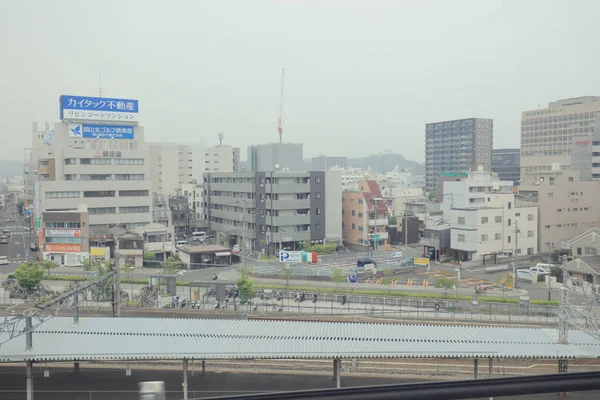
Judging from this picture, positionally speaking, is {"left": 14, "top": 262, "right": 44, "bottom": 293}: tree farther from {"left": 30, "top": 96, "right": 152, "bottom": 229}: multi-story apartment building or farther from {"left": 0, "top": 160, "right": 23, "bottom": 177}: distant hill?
{"left": 30, "top": 96, "right": 152, "bottom": 229}: multi-story apartment building

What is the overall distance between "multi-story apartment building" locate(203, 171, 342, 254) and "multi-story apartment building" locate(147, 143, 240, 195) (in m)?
10.9

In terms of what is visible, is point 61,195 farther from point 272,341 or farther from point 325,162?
point 325,162

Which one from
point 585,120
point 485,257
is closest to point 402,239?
point 485,257

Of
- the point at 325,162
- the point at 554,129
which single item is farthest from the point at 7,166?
the point at 325,162

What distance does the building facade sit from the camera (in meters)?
12.2

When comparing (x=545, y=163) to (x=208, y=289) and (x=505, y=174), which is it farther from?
(x=208, y=289)

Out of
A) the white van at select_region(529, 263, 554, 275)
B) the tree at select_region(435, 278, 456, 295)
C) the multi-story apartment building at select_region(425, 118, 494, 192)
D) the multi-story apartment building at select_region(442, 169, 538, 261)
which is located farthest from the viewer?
the multi-story apartment building at select_region(425, 118, 494, 192)

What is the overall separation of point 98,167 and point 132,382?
10.7 m

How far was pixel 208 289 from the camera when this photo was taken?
365 inches

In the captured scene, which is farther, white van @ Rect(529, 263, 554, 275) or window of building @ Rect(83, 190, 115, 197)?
window of building @ Rect(83, 190, 115, 197)

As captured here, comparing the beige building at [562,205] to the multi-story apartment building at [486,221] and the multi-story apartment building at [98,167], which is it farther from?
the multi-story apartment building at [98,167]

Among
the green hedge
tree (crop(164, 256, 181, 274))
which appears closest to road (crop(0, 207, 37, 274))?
the green hedge

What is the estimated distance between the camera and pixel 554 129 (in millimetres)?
26609

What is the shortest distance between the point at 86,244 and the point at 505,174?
85.2 ft
